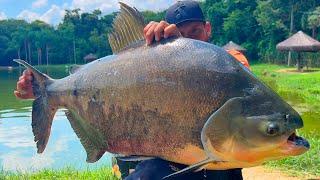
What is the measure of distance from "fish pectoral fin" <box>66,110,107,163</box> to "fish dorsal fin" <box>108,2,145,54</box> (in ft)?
1.39

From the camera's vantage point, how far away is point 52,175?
24.0 feet

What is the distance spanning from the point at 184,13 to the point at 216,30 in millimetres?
46967

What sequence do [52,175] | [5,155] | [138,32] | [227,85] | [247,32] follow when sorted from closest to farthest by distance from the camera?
[227,85], [138,32], [52,175], [5,155], [247,32]

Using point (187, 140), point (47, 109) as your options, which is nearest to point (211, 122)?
point (187, 140)

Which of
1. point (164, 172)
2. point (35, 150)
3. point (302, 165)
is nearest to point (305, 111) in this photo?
point (35, 150)

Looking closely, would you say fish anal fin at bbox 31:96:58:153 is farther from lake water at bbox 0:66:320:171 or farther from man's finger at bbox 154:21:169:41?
lake water at bbox 0:66:320:171

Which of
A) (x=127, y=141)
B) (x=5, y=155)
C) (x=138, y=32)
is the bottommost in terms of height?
(x=5, y=155)

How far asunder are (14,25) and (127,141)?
293 ft

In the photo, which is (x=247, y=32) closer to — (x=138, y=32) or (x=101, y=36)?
(x=101, y=36)

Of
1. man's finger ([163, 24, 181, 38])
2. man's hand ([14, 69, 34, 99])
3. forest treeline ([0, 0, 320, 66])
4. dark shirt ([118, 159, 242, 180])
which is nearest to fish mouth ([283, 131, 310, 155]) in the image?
man's finger ([163, 24, 181, 38])

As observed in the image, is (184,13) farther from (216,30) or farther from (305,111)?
(216,30)

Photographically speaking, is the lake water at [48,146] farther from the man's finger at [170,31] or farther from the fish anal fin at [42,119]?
the man's finger at [170,31]

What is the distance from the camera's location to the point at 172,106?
2260 millimetres

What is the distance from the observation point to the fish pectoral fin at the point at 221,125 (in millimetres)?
2018
